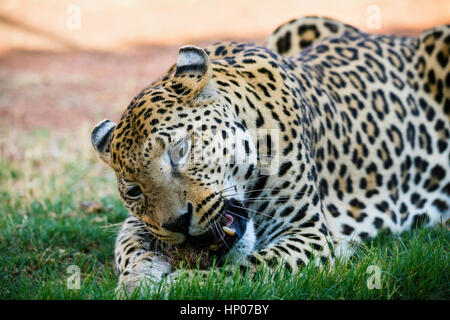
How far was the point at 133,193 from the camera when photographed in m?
4.94

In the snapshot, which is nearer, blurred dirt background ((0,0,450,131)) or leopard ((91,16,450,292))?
leopard ((91,16,450,292))

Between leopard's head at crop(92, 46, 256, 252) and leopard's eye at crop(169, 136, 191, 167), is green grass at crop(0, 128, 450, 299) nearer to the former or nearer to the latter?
leopard's head at crop(92, 46, 256, 252)

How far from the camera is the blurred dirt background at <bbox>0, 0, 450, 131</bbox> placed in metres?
15.5

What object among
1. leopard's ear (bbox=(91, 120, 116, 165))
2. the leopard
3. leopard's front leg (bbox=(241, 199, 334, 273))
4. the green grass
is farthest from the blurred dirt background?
leopard's front leg (bbox=(241, 199, 334, 273))

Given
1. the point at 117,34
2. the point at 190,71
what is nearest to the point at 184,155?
the point at 190,71

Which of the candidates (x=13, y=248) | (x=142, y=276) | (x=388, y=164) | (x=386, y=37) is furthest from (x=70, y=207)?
(x=386, y=37)

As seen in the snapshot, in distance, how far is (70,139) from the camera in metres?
11.3

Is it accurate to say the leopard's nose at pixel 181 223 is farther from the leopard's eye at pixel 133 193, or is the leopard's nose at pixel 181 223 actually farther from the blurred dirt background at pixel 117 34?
the blurred dirt background at pixel 117 34

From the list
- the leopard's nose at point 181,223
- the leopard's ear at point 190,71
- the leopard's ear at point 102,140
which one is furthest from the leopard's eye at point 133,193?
the leopard's ear at point 190,71

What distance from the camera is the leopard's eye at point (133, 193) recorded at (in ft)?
16.0

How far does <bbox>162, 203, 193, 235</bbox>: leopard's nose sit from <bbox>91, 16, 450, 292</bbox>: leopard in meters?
0.01

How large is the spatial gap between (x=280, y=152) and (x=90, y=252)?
2297 millimetres

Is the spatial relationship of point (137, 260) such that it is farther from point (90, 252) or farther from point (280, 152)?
point (280, 152)
